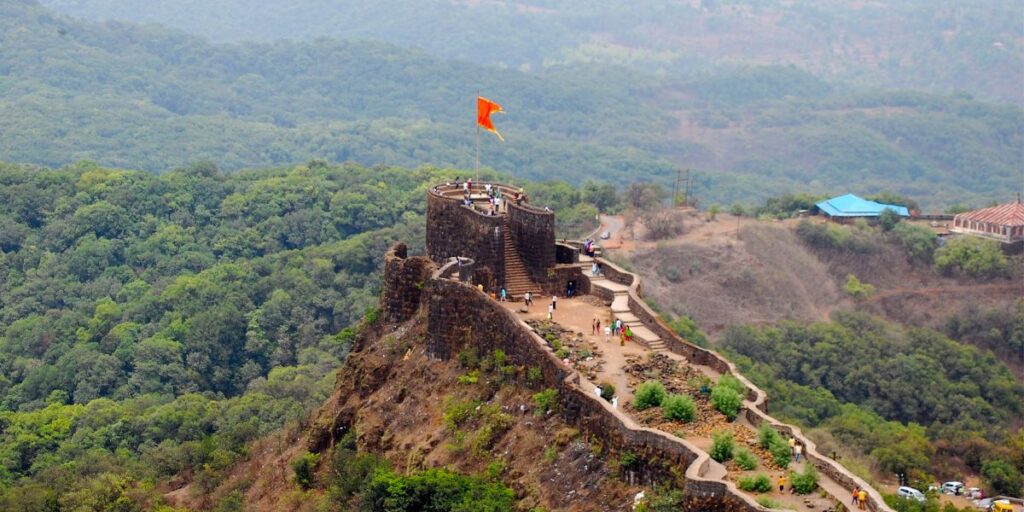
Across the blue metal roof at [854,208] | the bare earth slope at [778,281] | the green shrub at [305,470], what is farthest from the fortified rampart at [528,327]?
the blue metal roof at [854,208]

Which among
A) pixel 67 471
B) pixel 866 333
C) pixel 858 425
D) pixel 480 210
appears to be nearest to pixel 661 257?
pixel 866 333

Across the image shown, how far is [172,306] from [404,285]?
49.3 m

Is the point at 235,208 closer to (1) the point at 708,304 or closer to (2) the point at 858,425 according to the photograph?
(1) the point at 708,304

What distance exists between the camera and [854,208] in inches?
4190

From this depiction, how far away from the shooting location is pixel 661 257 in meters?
93.5

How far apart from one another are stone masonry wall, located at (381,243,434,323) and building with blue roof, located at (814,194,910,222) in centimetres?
6917

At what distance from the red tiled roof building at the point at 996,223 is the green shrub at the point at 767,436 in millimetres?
72889

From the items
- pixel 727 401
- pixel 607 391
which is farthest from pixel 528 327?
pixel 727 401

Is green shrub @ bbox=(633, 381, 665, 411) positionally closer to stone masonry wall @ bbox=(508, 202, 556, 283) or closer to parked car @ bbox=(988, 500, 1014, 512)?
stone masonry wall @ bbox=(508, 202, 556, 283)

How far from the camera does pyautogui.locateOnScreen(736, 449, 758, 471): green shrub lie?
1111 inches

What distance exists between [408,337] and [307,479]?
3876mm

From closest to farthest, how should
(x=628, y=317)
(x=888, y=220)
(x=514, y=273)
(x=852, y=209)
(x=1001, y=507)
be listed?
(x=628, y=317), (x=514, y=273), (x=1001, y=507), (x=888, y=220), (x=852, y=209)

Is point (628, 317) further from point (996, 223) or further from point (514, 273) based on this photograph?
point (996, 223)

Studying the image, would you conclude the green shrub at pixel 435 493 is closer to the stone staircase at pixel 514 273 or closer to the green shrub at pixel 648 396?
the green shrub at pixel 648 396
